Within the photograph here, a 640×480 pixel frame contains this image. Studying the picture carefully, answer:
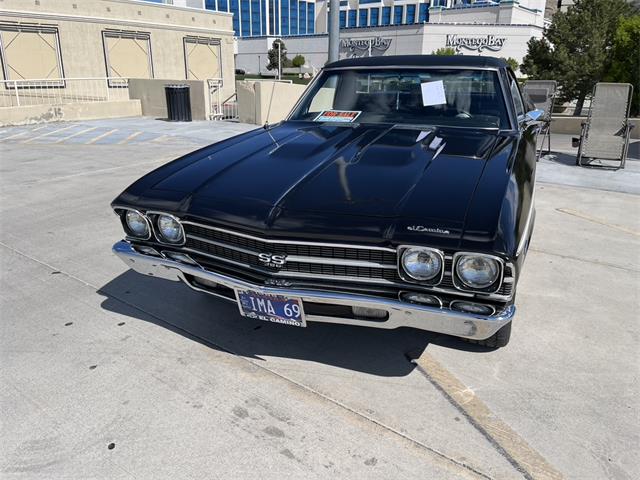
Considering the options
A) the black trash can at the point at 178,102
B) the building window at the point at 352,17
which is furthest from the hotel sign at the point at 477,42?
the black trash can at the point at 178,102

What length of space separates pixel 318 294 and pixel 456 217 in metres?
0.74

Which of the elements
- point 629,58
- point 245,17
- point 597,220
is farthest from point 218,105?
point 245,17

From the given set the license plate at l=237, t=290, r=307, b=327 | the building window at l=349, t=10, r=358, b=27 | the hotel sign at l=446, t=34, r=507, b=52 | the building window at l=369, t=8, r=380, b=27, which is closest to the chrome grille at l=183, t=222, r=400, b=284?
the license plate at l=237, t=290, r=307, b=327

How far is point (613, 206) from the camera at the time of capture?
6.30m

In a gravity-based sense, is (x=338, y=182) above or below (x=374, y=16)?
below

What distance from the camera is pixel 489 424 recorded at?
236 centimetres

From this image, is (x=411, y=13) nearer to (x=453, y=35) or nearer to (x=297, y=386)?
(x=453, y=35)

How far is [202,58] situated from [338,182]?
88.6 feet

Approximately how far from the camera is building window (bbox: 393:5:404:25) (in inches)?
3381

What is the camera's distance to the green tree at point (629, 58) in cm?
1309

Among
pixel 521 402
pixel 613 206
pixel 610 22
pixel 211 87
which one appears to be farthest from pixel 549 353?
pixel 610 22

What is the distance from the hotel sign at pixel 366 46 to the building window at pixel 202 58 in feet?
125

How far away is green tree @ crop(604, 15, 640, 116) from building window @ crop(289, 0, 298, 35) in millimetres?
98244

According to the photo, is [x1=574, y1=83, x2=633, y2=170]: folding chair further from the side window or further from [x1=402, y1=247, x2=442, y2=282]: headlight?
[x1=402, y1=247, x2=442, y2=282]: headlight
